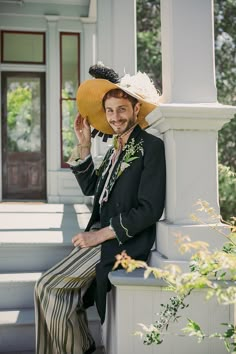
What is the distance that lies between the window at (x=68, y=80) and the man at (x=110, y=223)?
5241 millimetres

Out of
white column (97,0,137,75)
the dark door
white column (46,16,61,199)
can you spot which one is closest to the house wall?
white column (46,16,61,199)

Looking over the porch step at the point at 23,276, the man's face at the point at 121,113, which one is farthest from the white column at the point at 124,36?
the man's face at the point at 121,113

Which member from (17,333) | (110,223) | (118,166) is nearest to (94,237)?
(110,223)

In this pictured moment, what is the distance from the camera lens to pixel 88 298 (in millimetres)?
2422

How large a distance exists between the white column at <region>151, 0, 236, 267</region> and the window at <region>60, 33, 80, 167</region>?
5.53 m

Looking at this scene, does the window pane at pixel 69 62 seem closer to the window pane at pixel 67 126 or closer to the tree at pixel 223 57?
the window pane at pixel 67 126

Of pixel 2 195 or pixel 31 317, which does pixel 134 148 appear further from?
pixel 2 195

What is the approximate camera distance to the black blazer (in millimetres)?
2123

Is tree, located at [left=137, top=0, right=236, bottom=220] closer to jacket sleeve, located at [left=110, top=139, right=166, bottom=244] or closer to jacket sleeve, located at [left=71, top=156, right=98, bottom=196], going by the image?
jacket sleeve, located at [left=71, top=156, right=98, bottom=196]

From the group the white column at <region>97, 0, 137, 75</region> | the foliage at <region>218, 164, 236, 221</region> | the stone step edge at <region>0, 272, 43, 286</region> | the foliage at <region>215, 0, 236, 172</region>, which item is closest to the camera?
the stone step edge at <region>0, 272, 43, 286</region>

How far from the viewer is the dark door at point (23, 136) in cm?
780

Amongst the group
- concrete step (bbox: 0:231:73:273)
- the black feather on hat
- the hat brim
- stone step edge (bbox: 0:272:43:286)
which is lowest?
stone step edge (bbox: 0:272:43:286)

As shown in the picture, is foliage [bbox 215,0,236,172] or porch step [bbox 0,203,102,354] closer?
porch step [bbox 0,203,102,354]

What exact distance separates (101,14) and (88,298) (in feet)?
11.9
